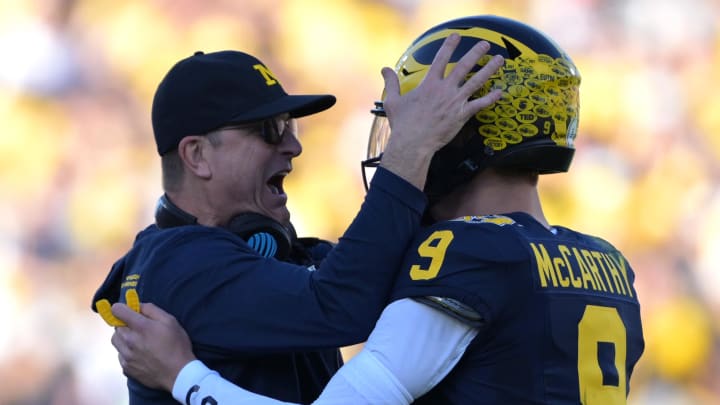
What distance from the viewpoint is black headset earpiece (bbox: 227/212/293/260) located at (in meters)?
2.11

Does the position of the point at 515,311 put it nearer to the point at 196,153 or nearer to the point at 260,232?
the point at 260,232

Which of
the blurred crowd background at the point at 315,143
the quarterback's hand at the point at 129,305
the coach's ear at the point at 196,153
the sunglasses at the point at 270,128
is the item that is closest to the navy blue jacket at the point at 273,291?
the quarterback's hand at the point at 129,305

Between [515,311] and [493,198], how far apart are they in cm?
30

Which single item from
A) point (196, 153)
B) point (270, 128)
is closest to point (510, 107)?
point (270, 128)

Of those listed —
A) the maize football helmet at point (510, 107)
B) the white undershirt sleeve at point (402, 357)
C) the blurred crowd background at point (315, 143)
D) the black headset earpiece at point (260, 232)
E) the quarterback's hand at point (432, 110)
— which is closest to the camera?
the white undershirt sleeve at point (402, 357)

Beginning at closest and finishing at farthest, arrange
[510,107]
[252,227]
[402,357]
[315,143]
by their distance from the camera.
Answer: [402,357]
[510,107]
[252,227]
[315,143]

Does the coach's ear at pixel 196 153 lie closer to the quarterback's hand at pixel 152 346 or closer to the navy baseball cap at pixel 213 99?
the navy baseball cap at pixel 213 99

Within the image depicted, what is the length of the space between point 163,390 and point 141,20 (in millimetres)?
4022

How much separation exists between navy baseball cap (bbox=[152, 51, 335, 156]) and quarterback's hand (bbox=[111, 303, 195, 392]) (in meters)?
0.40

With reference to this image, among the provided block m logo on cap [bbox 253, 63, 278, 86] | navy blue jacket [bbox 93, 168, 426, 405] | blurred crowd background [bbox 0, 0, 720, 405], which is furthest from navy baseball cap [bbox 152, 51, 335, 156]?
blurred crowd background [bbox 0, 0, 720, 405]

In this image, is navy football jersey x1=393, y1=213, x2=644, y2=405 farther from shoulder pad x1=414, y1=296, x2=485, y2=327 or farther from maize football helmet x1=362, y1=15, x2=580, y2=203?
maize football helmet x1=362, y1=15, x2=580, y2=203

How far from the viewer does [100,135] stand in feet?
17.9

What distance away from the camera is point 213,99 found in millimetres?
2127

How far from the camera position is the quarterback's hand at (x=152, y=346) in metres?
1.88
